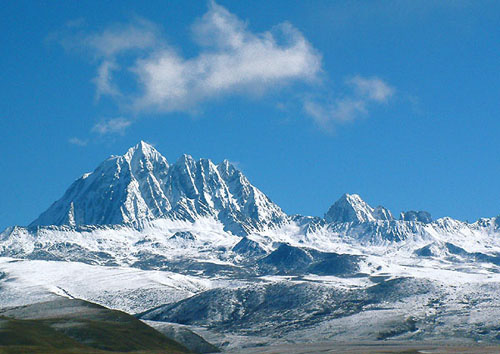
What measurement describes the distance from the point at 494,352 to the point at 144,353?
304 ft

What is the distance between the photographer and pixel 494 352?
646ft

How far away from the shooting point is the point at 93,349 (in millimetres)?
196750

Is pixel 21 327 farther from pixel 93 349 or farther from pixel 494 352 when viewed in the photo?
pixel 494 352

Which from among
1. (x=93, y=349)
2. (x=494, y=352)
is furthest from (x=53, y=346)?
(x=494, y=352)

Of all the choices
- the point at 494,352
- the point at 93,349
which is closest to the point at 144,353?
the point at 93,349

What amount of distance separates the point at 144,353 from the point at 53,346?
2394 centimetres

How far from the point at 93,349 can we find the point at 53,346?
37.3 ft

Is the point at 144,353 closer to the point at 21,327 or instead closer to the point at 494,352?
the point at 21,327

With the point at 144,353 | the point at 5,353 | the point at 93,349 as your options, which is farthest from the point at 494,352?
the point at 5,353

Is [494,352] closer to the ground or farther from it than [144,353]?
closer to the ground

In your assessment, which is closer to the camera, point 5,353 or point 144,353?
point 5,353

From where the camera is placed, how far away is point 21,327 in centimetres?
19988

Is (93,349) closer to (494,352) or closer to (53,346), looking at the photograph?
(53,346)

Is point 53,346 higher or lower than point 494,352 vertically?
higher
